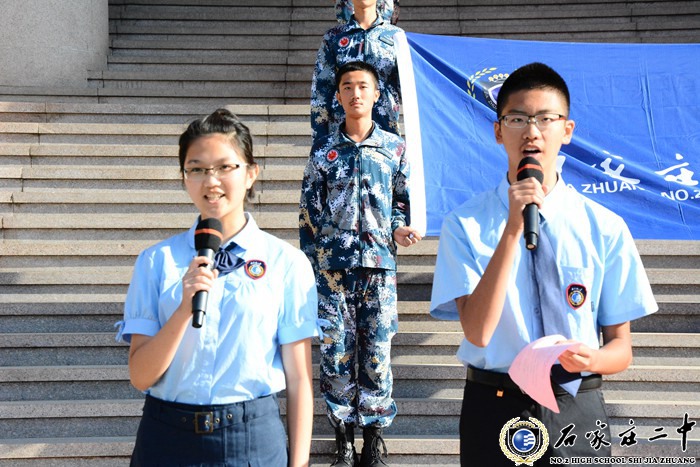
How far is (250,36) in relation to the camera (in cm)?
1087

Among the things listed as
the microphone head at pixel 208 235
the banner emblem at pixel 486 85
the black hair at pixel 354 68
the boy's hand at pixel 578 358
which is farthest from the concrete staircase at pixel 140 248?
the boy's hand at pixel 578 358

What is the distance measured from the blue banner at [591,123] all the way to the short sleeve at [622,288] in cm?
317

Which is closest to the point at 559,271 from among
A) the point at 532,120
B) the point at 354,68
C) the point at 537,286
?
the point at 537,286

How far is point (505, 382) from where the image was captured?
2.59m

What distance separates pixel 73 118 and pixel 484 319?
253 inches

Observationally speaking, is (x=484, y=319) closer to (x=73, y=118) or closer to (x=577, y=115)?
(x=577, y=115)

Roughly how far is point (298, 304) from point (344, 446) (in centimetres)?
186

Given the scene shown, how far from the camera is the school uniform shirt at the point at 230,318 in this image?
8.65ft

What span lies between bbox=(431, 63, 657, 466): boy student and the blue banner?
3.04 m

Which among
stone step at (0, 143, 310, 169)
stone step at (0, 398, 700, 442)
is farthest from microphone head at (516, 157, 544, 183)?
stone step at (0, 143, 310, 169)

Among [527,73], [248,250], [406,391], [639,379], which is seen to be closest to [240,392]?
[248,250]

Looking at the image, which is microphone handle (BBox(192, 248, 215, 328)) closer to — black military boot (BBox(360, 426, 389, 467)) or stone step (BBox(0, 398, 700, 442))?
black military boot (BBox(360, 426, 389, 467))

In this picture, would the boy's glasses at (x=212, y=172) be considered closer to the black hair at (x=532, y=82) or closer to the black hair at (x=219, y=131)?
the black hair at (x=219, y=131)

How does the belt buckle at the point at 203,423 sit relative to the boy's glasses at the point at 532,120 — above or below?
below
